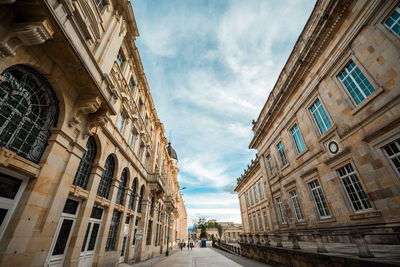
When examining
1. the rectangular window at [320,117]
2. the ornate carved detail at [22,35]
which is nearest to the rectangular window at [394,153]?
the rectangular window at [320,117]

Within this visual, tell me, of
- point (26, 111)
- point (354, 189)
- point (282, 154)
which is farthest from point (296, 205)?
point (26, 111)

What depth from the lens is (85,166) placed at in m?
8.16

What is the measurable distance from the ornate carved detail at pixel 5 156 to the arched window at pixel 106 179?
5358 millimetres

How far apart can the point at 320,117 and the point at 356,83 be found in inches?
109

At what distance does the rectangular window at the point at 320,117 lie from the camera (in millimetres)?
9917

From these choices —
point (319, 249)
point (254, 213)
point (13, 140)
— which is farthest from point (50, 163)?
point (254, 213)

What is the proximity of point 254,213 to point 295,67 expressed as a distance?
72.4ft

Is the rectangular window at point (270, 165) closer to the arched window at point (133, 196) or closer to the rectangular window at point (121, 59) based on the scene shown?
the arched window at point (133, 196)

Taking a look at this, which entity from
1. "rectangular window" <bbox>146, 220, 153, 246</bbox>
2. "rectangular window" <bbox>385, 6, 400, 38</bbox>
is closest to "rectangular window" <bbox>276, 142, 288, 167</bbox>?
"rectangular window" <bbox>385, 6, 400, 38</bbox>

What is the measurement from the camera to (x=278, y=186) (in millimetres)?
15047

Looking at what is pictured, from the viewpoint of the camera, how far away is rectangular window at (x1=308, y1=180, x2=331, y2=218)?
1006 centimetres

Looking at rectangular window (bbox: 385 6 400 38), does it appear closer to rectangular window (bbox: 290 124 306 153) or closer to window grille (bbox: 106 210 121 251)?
rectangular window (bbox: 290 124 306 153)

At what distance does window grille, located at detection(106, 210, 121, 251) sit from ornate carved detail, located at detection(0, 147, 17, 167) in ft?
25.7

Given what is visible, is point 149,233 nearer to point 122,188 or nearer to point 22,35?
point 122,188
